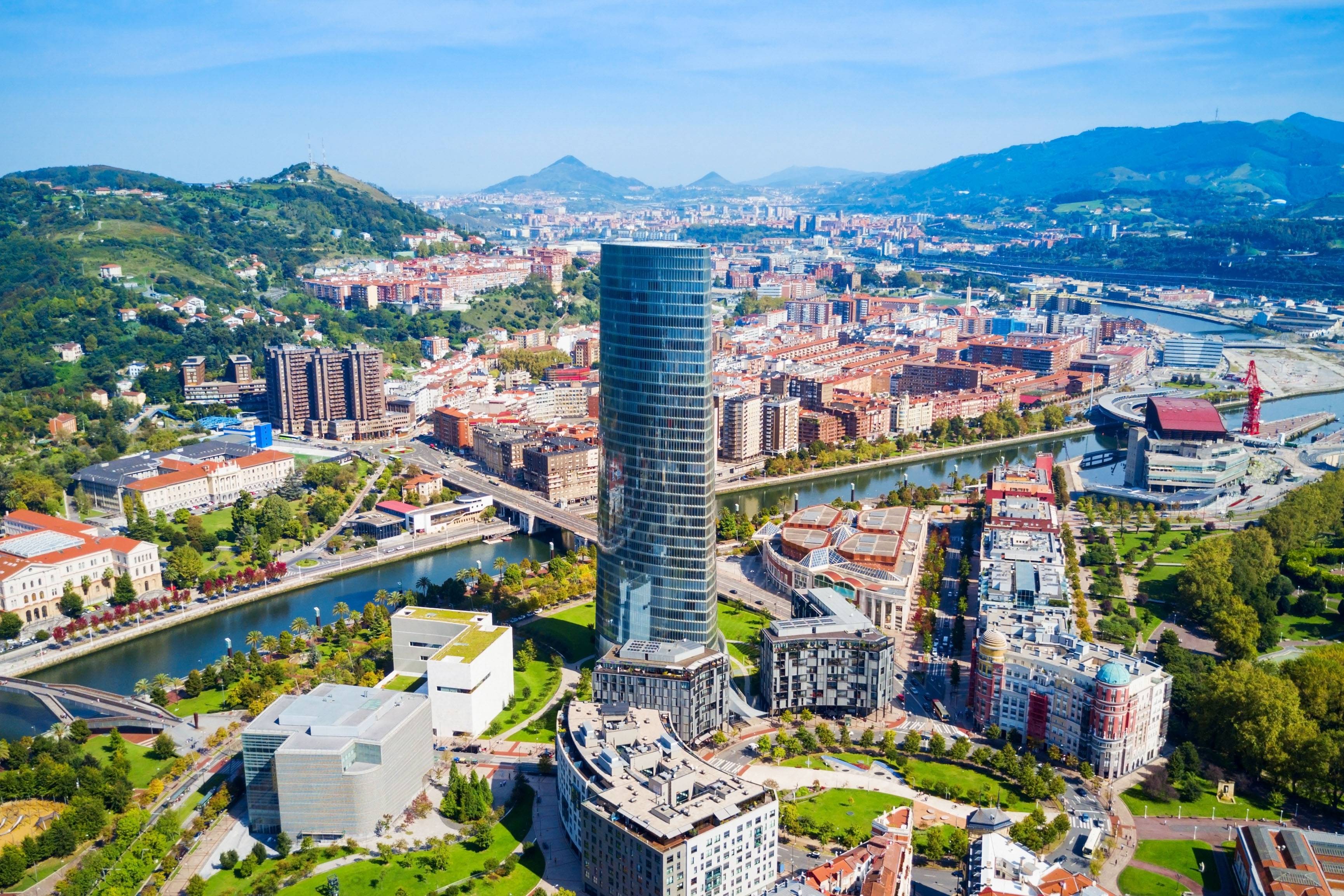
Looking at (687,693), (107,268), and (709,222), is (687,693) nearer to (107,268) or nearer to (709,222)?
(107,268)

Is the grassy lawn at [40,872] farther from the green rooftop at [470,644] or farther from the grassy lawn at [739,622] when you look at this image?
the grassy lawn at [739,622]

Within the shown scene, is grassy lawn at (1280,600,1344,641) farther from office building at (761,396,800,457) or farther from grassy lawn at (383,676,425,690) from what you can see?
grassy lawn at (383,676,425,690)

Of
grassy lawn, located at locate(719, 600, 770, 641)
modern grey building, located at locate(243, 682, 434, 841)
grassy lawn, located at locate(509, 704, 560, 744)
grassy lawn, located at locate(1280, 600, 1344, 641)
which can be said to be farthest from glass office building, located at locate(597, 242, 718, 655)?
grassy lawn, located at locate(1280, 600, 1344, 641)

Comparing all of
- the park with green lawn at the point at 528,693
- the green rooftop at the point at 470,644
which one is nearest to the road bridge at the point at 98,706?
the green rooftop at the point at 470,644

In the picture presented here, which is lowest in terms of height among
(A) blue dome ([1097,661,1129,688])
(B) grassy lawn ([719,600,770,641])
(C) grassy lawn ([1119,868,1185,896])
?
(C) grassy lawn ([1119,868,1185,896])

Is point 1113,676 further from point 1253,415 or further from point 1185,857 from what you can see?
point 1253,415

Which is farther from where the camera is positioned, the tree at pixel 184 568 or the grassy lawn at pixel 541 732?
Result: the tree at pixel 184 568

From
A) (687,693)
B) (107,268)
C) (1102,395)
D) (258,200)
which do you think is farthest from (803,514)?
(258,200)
